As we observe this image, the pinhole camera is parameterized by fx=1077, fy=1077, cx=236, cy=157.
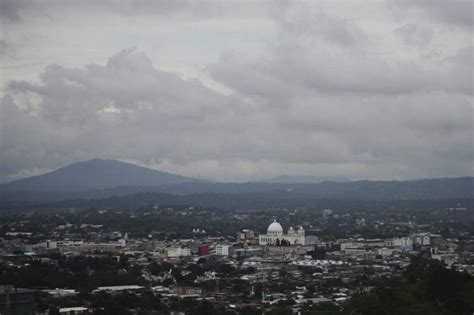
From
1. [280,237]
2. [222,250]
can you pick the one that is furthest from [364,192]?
[222,250]

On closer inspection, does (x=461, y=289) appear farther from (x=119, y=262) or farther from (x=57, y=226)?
(x=57, y=226)

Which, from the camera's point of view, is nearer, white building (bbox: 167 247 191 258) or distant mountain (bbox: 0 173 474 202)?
white building (bbox: 167 247 191 258)

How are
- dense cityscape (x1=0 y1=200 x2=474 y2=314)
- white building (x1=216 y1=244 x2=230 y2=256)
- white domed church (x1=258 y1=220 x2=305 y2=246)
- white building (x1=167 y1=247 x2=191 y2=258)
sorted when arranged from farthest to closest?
white domed church (x1=258 y1=220 x2=305 y2=246) < white building (x1=216 y1=244 x2=230 y2=256) < white building (x1=167 y1=247 x2=191 y2=258) < dense cityscape (x1=0 y1=200 x2=474 y2=314)

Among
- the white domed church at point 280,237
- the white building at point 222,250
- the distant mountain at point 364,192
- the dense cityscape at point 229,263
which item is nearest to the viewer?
the dense cityscape at point 229,263

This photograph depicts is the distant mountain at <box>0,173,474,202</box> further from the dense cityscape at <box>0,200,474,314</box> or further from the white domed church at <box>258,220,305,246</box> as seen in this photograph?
the white domed church at <box>258,220,305,246</box>

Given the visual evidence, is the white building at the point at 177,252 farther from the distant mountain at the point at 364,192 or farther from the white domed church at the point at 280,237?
the distant mountain at the point at 364,192

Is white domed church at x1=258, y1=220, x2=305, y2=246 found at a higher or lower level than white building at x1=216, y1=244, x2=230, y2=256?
higher

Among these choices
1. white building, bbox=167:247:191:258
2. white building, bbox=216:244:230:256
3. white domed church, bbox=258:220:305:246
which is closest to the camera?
white building, bbox=167:247:191:258

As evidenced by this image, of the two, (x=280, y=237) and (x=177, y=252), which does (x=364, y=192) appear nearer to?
(x=280, y=237)

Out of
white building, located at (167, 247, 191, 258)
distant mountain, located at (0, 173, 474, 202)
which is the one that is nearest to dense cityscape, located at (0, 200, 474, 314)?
white building, located at (167, 247, 191, 258)

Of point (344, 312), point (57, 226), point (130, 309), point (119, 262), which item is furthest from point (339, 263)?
point (57, 226)

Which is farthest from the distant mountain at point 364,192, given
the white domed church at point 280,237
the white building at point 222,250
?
the white building at point 222,250

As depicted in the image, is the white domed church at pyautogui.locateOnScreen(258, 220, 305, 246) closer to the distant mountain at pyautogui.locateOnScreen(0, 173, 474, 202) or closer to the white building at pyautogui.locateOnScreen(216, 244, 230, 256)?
the white building at pyautogui.locateOnScreen(216, 244, 230, 256)
